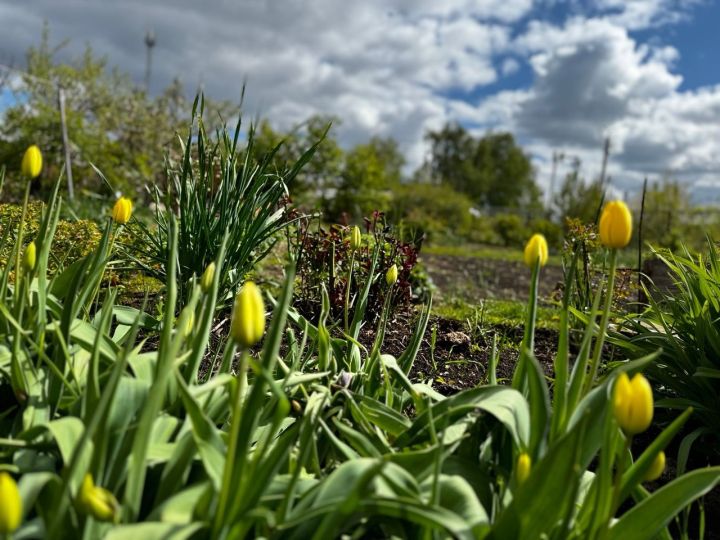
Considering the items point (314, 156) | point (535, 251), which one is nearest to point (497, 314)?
point (535, 251)

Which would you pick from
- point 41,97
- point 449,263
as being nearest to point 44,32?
point 41,97

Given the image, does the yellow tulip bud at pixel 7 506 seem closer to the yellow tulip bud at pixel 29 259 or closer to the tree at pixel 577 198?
the yellow tulip bud at pixel 29 259

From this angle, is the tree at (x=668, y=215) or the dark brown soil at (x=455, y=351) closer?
the dark brown soil at (x=455, y=351)

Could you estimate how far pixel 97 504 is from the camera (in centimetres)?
90

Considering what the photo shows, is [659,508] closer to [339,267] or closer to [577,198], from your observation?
[339,267]

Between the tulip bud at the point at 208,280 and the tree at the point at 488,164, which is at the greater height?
the tree at the point at 488,164

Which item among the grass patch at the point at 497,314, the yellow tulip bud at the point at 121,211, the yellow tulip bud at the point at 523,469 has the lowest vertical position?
the grass patch at the point at 497,314

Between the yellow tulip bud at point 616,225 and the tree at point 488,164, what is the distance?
5063cm

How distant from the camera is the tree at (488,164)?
51.4 metres

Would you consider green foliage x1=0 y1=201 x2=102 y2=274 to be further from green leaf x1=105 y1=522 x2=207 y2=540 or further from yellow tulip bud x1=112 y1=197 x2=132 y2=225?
green leaf x1=105 y1=522 x2=207 y2=540

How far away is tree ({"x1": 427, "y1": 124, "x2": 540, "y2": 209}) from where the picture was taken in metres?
51.4

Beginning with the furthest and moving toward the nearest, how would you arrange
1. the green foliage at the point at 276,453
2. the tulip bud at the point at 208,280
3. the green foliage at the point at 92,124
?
1. the green foliage at the point at 92,124
2. the tulip bud at the point at 208,280
3. the green foliage at the point at 276,453

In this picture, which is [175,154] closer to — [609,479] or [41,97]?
[41,97]

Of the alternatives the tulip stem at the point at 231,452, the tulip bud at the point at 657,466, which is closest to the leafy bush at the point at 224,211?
the tulip stem at the point at 231,452
